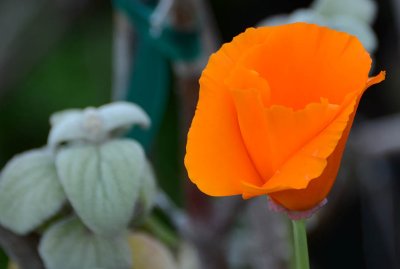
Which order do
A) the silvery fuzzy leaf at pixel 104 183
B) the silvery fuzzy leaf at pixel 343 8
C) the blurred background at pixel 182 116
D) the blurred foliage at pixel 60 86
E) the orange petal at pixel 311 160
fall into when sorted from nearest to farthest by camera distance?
1. the orange petal at pixel 311 160
2. the silvery fuzzy leaf at pixel 104 183
3. the silvery fuzzy leaf at pixel 343 8
4. the blurred background at pixel 182 116
5. the blurred foliage at pixel 60 86

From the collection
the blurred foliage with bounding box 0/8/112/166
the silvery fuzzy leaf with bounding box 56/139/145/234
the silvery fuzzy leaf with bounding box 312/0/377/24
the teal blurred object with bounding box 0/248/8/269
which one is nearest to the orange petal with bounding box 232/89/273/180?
the silvery fuzzy leaf with bounding box 56/139/145/234

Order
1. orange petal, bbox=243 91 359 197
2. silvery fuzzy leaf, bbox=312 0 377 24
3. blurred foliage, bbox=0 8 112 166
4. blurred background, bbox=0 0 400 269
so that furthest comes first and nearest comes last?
blurred foliage, bbox=0 8 112 166
blurred background, bbox=0 0 400 269
silvery fuzzy leaf, bbox=312 0 377 24
orange petal, bbox=243 91 359 197

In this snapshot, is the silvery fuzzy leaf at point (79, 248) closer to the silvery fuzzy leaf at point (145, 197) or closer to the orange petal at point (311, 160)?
the silvery fuzzy leaf at point (145, 197)

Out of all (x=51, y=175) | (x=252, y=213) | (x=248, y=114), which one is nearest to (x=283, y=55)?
(x=248, y=114)

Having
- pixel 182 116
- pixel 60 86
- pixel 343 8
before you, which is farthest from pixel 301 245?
pixel 60 86

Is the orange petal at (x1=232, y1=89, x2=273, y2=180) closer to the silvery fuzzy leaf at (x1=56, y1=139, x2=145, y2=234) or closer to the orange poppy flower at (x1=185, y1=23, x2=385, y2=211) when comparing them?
the orange poppy flower at (x1=185, y1=23, x2=385, y2=211)

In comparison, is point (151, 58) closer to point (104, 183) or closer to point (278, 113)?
point (104, 183)

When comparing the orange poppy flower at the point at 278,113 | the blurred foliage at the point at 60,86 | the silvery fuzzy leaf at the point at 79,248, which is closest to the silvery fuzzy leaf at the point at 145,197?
the silvery fuzzy leaf at the point at 79,248

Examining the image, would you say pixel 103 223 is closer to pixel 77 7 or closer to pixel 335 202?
pixel 335 202
